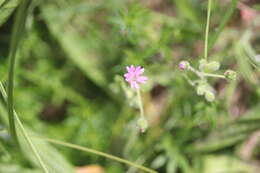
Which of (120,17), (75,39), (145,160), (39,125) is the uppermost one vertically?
(75,39)

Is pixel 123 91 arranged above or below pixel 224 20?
above

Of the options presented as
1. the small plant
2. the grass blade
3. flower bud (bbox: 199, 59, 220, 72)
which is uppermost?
the grass blade

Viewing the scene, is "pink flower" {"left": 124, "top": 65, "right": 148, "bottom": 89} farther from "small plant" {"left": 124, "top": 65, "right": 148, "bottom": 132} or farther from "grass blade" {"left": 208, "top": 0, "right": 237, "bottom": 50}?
"grass blade" {"left": 208, "top": 0, "right": 237, "bottom": 50}

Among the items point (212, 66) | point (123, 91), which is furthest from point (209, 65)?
point (123, 91)

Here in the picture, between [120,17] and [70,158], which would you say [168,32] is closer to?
[120,17]

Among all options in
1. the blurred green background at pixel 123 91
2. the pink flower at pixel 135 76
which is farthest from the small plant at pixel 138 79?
the blurred green background at pixel 123 91

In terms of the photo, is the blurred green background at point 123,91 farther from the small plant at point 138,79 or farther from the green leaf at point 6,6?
the green leaf at point 6,6

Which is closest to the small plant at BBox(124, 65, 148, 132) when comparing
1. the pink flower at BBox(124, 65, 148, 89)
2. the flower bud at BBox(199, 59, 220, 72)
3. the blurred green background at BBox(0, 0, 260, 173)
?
the pink flower at BBox(124, 65, 148, 89)

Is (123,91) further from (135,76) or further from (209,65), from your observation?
(209,65)

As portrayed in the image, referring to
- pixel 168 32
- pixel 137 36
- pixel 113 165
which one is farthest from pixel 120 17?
pixel 113 165
